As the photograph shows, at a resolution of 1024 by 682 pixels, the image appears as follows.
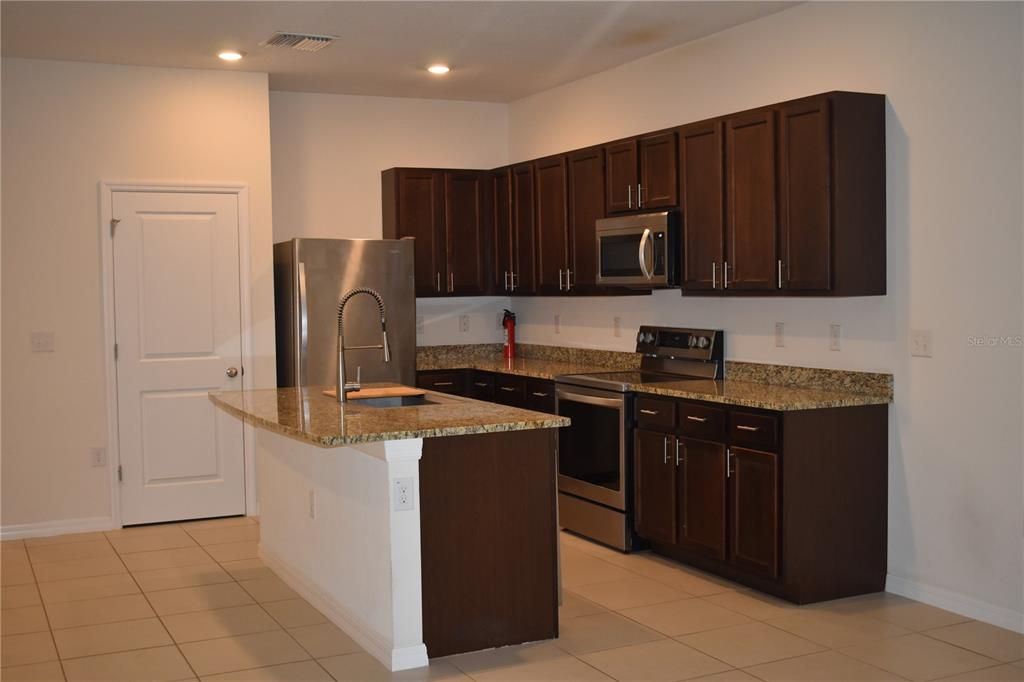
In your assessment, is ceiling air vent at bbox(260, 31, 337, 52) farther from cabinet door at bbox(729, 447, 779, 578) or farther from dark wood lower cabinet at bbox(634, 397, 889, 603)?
cabinet door at bbox(729, 447, 779, 578)

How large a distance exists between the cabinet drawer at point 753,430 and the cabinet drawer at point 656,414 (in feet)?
1.35

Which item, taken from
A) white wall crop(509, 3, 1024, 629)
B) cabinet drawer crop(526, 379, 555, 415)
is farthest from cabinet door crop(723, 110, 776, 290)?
cabinet drawer crop(526, 379, 555, 415)

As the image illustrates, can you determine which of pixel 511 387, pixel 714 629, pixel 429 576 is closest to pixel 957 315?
pixel 714 629

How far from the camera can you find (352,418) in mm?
3910

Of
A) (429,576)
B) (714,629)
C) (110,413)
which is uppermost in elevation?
(110,413)

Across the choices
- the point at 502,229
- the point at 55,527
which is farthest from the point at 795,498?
the point at 55,527

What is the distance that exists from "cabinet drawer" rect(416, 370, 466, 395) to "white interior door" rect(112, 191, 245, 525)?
1.18 m

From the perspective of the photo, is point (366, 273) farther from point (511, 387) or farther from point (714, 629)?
point (714, 629)

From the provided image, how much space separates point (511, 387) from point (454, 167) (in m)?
1.91

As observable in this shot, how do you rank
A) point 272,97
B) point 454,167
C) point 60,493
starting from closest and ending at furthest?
point 60,493
point 272,97
point 454,167

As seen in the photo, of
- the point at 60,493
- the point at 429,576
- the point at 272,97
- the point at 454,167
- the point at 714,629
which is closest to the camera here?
the point at 429,576

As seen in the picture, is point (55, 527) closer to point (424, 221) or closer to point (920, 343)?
point (424, 221)

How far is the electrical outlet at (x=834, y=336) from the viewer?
4766mm

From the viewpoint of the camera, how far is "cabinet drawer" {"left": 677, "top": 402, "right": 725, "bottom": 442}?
15.3 feet
